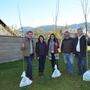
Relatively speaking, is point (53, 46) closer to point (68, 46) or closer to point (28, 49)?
point (68, 46)

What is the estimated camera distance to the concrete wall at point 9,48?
22.2m

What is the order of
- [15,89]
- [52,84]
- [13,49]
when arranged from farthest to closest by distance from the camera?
[13,49] → [52,84] → [15,89]

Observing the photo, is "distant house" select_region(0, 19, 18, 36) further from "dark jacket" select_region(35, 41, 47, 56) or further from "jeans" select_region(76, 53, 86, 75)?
"jeans" select_region(76, 53, 86, 75)

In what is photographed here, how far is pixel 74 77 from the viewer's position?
14.5 m

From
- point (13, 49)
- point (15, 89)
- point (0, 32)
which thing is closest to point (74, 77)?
point (15, 89)

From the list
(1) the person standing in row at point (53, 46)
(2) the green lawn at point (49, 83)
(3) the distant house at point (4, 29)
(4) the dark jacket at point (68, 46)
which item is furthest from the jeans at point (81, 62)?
(3) the distant house at point (4, 29)

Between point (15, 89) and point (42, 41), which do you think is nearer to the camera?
point (15, 89)

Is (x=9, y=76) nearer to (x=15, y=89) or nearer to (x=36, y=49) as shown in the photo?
(x=36, y=49)

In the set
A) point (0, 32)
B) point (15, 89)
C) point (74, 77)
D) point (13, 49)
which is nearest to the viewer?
point (15, 89)

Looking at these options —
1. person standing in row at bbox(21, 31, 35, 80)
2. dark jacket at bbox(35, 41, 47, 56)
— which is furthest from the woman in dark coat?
person standing in row at bbox(21, 31, 35, 80)

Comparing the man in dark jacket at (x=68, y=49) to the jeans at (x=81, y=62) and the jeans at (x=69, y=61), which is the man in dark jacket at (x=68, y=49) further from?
the jeans at (x=81, y=62)

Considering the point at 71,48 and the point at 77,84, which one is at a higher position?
the point at 71,48

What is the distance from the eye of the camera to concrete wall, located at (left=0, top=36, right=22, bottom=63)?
22.2 meters

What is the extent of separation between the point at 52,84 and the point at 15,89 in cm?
143
